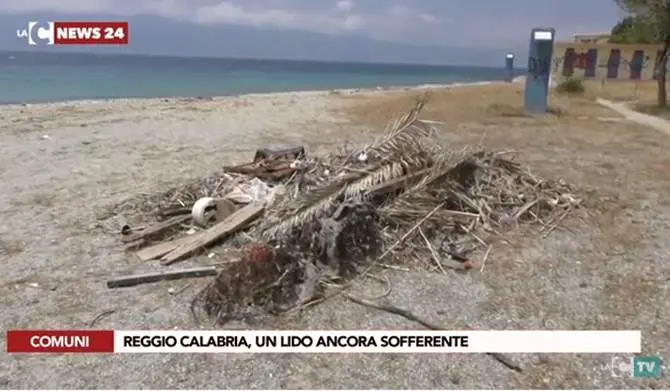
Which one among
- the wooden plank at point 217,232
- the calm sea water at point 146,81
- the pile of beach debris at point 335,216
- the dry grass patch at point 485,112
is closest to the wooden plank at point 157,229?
the pile of beach debris at point 335,216

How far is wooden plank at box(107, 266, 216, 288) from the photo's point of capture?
15.9 feet

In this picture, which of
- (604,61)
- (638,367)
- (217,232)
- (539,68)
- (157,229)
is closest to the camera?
(638,367)

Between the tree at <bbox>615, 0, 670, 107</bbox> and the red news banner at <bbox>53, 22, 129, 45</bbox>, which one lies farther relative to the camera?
the tree at <bbox>615, 0, 670, 107</bbox>

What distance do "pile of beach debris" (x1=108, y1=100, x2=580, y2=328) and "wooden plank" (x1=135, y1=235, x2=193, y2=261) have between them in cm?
1

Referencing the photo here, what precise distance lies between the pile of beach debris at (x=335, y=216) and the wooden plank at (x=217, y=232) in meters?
0.01

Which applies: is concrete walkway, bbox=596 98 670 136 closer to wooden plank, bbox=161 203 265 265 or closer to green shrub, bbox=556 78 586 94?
green shrub, bbox=556 78 586 94

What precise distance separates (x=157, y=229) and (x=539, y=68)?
50.8 feet

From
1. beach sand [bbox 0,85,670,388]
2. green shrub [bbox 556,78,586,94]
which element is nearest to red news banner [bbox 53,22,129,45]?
beach sand [bbox 0,85,670,388]

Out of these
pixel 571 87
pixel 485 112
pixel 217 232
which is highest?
pixel 571 87

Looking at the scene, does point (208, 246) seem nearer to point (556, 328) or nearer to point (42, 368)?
point (42, 368)

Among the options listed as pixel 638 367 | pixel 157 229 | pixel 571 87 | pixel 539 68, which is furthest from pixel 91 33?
pixel 571 87

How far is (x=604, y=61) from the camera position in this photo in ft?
111

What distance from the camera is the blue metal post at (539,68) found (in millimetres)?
18016

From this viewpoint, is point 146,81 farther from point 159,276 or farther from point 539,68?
point 159,276
